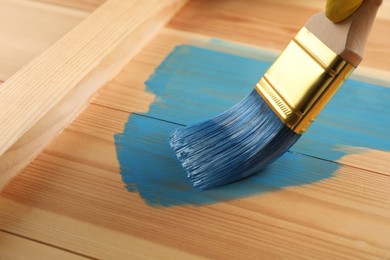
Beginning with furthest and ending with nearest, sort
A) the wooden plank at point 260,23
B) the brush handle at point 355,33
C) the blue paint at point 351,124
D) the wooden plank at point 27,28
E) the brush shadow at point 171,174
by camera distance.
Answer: the wooden plank at point 260,23
the wooden plank at point 27,28
the blue paint at point 351,124
the brush shadow at point 171,174
the brush handle at point 355,33

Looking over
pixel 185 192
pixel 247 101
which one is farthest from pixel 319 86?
pixel 185 192

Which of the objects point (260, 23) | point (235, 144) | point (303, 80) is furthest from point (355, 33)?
point (260, 23)

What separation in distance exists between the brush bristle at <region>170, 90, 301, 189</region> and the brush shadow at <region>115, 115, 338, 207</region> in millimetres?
17

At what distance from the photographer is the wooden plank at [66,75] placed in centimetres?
82

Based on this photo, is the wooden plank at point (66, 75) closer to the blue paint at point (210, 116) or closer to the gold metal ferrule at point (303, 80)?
the blue paint at point (210, 116)

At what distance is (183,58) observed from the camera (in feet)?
3.77

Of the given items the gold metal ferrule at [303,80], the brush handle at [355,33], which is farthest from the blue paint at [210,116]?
the brush handle at [355,33]

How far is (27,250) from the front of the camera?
70 cm

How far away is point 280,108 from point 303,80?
2.1 inches

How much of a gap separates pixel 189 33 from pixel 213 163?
1.74ft

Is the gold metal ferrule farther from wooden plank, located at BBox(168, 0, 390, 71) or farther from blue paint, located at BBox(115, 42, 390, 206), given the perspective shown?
wooden plank, located at BBox(168, 0, 390, 71)

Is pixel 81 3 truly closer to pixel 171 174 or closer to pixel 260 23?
pixel 260 23

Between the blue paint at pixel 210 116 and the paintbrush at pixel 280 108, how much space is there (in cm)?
3

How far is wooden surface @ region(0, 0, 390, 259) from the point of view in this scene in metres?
0.72
